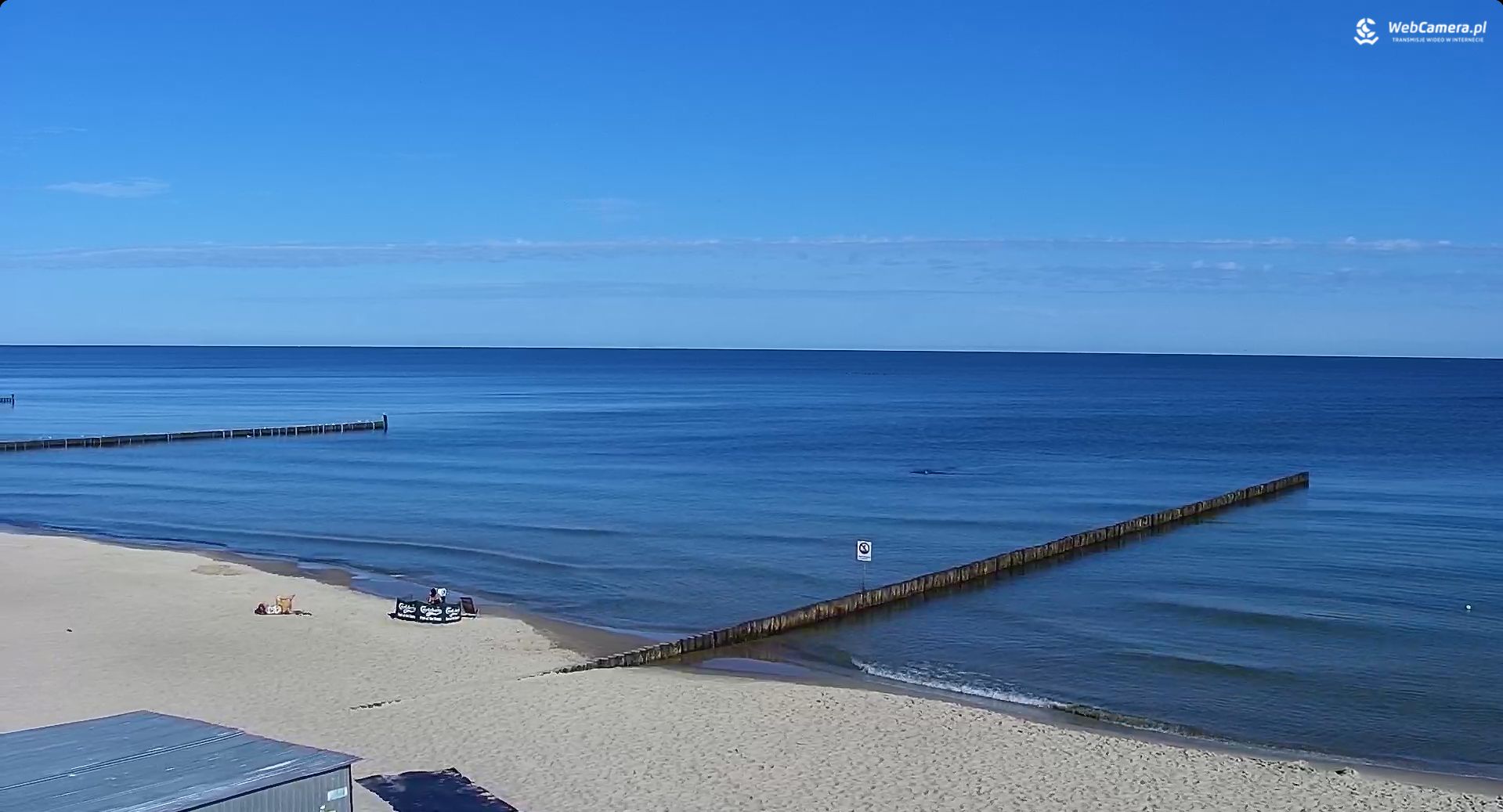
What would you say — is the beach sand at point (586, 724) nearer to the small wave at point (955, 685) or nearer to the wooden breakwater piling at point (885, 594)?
the wooden breakwater piling at point (885, 594)

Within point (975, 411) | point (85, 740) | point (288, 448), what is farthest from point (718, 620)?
point (975, 411)

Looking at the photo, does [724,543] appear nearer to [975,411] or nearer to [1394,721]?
[1394,721]

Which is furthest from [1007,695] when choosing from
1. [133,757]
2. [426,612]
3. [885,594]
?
[133,757]

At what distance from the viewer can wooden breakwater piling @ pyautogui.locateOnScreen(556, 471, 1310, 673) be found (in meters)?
28.7

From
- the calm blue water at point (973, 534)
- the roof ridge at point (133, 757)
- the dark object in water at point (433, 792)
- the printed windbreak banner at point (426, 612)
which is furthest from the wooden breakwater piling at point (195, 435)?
the roof ridge at point (133, 757)

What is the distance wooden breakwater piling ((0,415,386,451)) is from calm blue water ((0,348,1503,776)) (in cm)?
296

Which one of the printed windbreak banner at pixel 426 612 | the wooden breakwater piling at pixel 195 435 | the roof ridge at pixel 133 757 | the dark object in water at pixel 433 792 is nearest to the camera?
the roof ridge at pixel 133 757

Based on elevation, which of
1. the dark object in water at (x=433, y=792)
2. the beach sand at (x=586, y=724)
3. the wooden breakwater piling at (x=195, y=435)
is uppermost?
the wooden breakwater piling at (x=195, y=435)

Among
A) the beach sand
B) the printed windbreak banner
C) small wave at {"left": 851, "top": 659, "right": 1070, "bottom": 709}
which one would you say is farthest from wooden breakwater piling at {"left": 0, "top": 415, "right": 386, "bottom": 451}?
small wave at {"left": 851, "top": 659, "right": 1070, "bottom": 709}

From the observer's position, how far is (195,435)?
9050 cm

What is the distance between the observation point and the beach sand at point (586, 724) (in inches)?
780

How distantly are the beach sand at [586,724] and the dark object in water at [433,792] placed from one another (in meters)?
0.30

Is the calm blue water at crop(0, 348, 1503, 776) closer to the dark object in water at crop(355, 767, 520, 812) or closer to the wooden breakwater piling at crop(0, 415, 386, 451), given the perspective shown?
the wooden breakwater piling at crop(0, 415, 386, 451)

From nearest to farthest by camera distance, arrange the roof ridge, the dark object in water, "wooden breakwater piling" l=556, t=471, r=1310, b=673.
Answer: the roof ridge < the dark object in water < "wooden breakwater piling" l=556, t=471, r=1310, b=673
